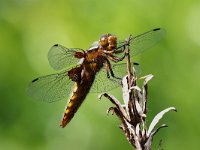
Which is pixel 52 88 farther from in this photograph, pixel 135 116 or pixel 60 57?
pixel 135 116

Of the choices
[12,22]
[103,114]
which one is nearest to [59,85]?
[103,114]

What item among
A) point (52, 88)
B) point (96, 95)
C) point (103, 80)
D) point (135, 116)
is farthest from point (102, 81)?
point (96, 95)

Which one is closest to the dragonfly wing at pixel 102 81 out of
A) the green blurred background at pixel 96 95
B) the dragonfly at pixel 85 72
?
the dragonfly at pixel 85 72

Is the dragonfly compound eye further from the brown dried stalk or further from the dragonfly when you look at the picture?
the brown dried stalk

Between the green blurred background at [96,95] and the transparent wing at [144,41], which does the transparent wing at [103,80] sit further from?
the green blurred background at [96,95]

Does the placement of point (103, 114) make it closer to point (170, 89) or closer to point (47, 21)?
point (170, 89)

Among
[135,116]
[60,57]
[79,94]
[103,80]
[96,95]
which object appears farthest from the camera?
[96,95]

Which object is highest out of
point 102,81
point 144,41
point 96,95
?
point 144,41

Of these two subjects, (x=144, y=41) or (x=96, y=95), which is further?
(x=96, y=95)

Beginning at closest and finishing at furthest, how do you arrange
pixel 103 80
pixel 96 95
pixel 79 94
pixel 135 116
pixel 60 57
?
pixel 135 116 < pixel 79 94 < pixel 103 80 < pixel 60 57 < pixel 96 95
